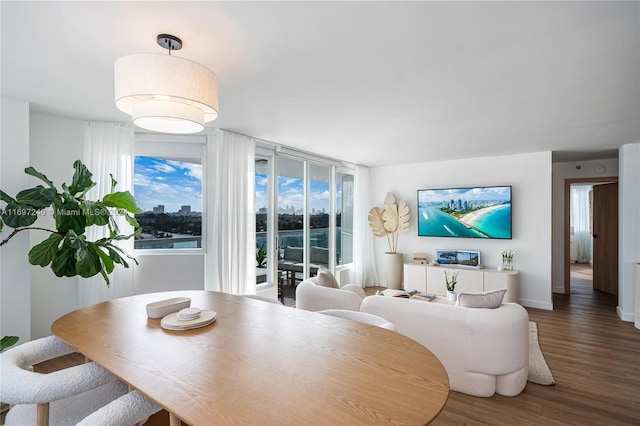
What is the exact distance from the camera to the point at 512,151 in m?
4.88

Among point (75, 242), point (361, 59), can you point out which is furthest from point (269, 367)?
point (75, 242)

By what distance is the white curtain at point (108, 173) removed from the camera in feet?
10.7

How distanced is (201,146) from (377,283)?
4448 mm

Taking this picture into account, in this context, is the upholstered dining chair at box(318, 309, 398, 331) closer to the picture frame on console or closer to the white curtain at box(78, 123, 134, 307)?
the white curtain at box(78, 123, 134, 307)

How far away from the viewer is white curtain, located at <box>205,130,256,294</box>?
3.78 m

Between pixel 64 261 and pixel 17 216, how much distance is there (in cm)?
46

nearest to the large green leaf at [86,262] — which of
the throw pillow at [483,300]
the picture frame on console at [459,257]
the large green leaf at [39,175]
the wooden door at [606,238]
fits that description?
the large green leaf at [39,175]

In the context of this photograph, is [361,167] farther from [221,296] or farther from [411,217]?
[221,296]

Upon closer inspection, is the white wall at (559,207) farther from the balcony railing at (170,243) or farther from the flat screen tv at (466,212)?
the balcony railing at (170,243)

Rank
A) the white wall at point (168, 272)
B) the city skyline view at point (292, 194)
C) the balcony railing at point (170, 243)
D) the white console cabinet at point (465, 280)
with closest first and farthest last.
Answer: the white wall at point (168, 272)
the balcony railing at point (170, 243)
the city skyline view at point (292, 194)
the white console cabinet at point (465, 280)

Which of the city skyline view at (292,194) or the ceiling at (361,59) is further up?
the ceiling at (361,59)

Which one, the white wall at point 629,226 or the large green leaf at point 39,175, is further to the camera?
the white wall at point 629,226

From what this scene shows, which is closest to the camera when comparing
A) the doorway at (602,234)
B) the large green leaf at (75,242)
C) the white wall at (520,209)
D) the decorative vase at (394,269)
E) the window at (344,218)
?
the large green leaf at (75,242)

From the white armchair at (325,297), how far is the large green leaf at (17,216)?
244 cm
